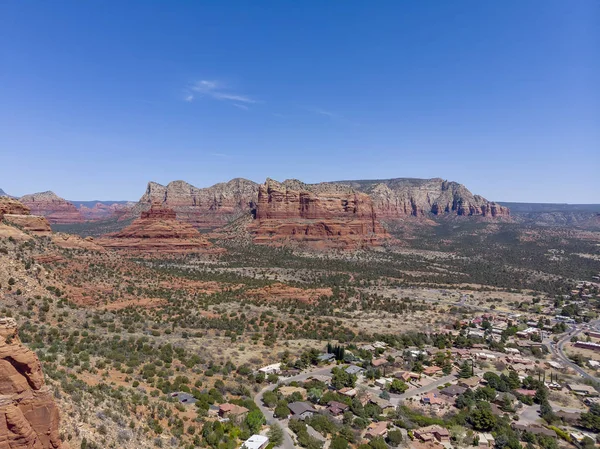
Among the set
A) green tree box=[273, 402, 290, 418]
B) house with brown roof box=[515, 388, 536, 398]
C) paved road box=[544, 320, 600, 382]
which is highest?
green tree box=[273, 402, 290, 418]

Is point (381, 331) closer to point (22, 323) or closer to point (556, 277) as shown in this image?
point (22, 323)

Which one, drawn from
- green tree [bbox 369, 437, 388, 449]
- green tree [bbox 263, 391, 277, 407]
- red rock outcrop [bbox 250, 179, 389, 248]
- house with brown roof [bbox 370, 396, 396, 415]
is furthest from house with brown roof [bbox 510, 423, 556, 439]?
red rock outcrop [bbox 250, 179, 389, 248]

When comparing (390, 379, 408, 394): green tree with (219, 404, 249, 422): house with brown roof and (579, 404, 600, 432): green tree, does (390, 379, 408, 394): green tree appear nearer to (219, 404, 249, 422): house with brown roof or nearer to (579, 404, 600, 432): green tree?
(579, 404, 600, 432): green tree

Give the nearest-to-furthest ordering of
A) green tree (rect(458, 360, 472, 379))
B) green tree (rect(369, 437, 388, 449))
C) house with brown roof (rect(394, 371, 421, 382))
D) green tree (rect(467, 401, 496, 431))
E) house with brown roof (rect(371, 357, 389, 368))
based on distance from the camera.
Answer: green tree (rect(369, 437, 388, 449)), green tree (rect(467, 401, 496, 431)), house with brown roof (rect(394, 371, 421, 382)), green tree (rect(458, 360, 472, 379)), house with brown roof (rect(371, 357, 389, 368))

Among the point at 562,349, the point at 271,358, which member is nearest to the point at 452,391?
the point at 271,358

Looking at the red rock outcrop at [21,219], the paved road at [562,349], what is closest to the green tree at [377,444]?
the paved road at [562,349]

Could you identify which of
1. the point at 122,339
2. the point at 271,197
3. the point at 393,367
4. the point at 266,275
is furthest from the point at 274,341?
the point at 271,197
